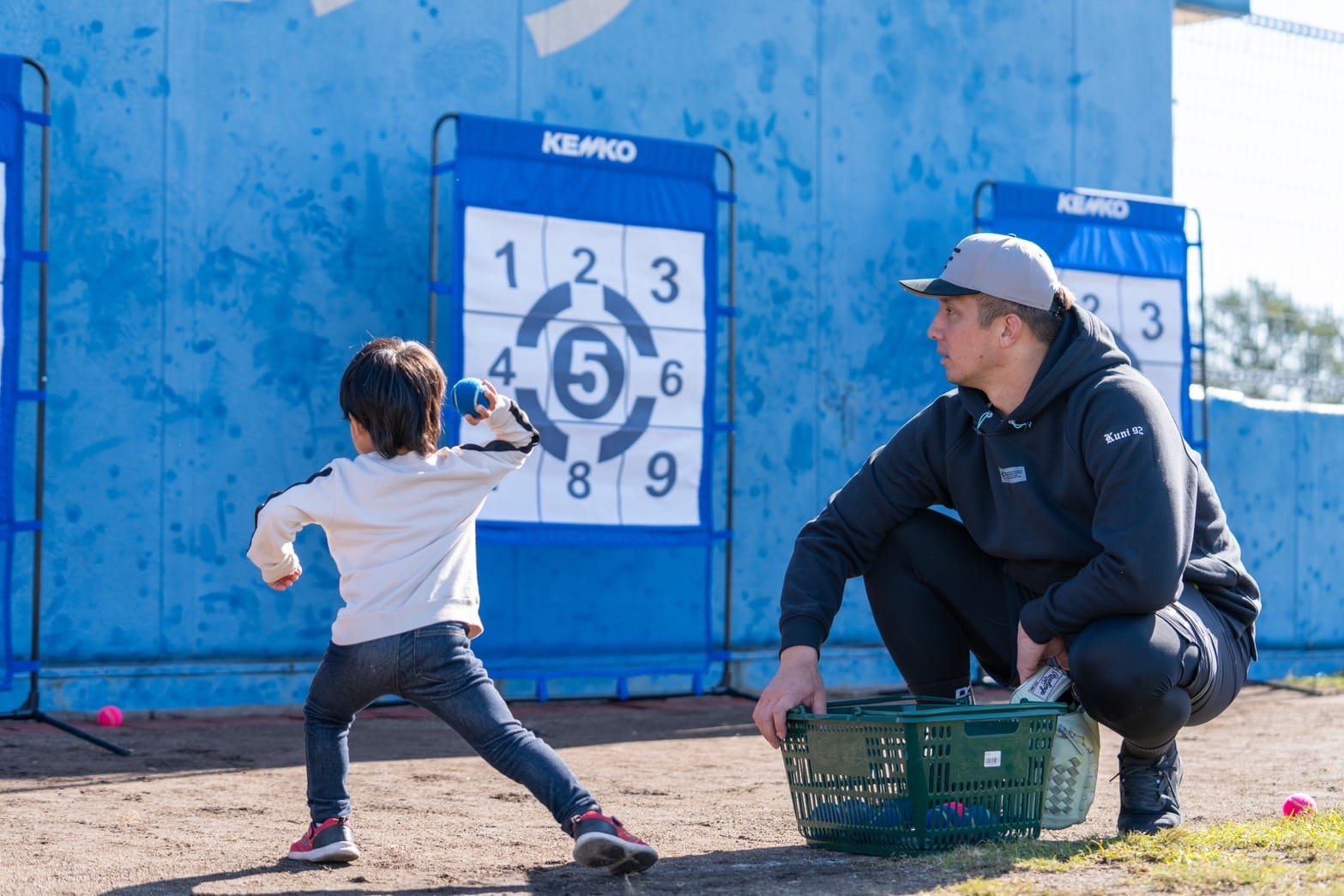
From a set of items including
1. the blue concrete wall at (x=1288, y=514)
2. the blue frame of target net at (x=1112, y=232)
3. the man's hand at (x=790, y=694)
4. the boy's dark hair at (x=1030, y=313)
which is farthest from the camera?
the blue concrete wall at (x=1288, y=514)

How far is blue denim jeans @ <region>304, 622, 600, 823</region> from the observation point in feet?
9.48

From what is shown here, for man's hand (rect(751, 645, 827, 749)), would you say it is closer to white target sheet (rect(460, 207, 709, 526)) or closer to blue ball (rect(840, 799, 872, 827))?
blue ball (rect(840, 799, 872, 827))

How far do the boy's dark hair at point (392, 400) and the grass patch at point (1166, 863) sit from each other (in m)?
1.27

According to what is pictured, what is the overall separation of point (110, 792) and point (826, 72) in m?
4.55

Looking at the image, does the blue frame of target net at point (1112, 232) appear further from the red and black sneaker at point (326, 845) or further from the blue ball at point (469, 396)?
the red and black sneaker at point (326, 845)

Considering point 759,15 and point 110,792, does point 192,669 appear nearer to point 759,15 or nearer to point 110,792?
point 110,792

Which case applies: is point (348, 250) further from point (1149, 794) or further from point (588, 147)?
point (1149, 794)

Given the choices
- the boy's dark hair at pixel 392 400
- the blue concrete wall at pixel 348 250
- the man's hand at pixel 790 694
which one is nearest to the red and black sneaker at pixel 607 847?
the man's hand at pixel 790 694

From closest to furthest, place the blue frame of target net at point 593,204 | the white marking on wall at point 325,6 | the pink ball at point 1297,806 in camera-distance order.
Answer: the pink ball at point 1297,806 < the blue frame of target net at point 593,204 < the white marking on wall at point 325,6

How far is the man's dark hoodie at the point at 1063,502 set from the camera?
294cm

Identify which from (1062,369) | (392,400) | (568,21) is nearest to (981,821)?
(1062,369)

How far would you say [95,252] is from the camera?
216 inches

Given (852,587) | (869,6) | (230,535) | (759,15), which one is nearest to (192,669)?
(230,535)

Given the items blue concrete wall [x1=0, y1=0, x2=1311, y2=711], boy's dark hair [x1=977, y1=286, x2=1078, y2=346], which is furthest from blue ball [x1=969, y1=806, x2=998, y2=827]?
blue concrete wall [x1=0, y1=0, x2=1311, y2=711]
